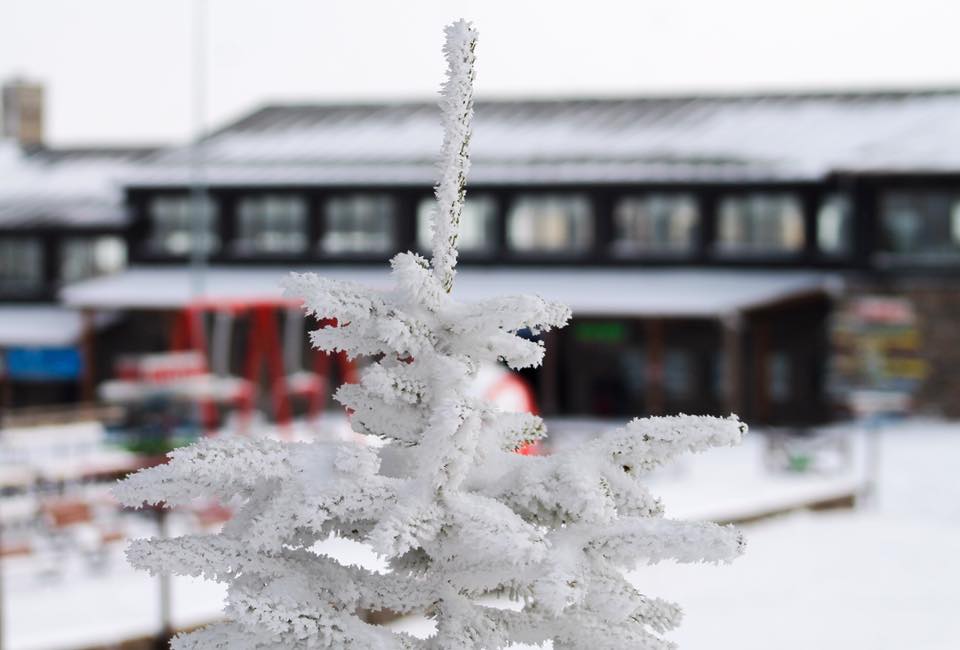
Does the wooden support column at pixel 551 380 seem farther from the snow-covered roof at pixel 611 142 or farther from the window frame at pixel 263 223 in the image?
the window frame at pixel 263 223

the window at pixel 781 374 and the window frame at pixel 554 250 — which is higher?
the window frame at pixel 554 250

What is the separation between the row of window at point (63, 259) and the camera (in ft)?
117

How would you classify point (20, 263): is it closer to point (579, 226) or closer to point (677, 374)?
point (579, 226)

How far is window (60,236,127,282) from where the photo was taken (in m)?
35.5

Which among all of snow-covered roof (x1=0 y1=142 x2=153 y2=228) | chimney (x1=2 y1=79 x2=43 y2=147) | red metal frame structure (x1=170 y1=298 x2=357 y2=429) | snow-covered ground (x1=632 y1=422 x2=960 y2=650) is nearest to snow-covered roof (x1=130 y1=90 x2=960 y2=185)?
snow-covered roof (x1=0 y1=142 x2=153 y2=228)

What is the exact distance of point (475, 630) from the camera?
2.98 metres

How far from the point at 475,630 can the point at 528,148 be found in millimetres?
29902

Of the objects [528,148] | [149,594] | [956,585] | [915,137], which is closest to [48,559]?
[149,594]

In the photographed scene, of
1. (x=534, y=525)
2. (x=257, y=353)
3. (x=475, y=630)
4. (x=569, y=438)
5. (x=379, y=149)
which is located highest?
(x=379, y=149)

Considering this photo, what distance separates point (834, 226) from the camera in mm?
29484

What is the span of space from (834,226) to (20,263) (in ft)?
74.7

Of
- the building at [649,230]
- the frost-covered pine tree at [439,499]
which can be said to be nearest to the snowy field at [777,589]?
the frost-covered pine tree at [439,499]

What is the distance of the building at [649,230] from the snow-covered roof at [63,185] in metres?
1.62

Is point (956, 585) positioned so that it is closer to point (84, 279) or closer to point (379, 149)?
point (379, 149)
